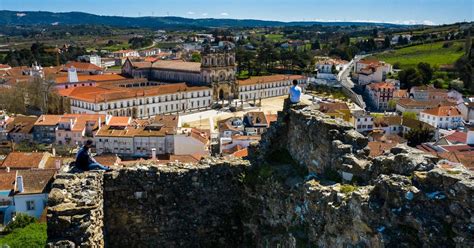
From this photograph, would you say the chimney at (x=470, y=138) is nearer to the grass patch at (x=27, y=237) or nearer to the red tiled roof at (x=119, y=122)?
the red tiled roof at (x=119, y=122)

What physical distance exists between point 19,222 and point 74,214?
729 inches

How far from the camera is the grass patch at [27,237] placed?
19891 millimetres

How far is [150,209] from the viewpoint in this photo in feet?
28.3

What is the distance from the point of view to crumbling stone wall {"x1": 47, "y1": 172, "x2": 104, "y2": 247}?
6465 millimetres

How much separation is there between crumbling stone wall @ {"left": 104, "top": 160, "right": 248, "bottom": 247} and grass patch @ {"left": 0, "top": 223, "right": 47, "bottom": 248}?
12.5 metres

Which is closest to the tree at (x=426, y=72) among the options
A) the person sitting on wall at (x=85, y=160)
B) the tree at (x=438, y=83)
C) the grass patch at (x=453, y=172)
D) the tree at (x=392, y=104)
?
the tree at (x=438, y=83)

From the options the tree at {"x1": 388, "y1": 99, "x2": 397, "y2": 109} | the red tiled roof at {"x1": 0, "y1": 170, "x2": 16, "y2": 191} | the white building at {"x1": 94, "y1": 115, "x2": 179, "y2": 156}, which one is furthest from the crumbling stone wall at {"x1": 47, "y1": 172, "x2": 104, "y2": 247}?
the tree at {"x1": 388, "y1": 99, "x2": 397, "y2": 109}

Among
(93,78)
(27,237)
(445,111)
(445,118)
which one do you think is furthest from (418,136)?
(93,78)

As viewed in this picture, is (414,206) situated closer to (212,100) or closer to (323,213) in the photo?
(323,213)

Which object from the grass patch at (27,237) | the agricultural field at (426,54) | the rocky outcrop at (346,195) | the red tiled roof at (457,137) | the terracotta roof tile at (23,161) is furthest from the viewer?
the agricultural field at (426,54)

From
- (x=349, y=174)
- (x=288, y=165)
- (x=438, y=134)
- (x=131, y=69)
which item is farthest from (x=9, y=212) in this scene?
(x=131, y=69)

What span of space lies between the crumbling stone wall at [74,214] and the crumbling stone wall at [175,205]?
2.87 feet

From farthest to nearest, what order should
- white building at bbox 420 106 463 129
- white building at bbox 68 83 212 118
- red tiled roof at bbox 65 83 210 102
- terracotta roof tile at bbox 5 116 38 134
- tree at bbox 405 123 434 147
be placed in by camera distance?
red tiled roof at bbox 65 83 210 102, white building at bbox 68 83 212 118, white building at bbox 420 106 463 129, terracotta roof tile at bbox 5 116 38 134, tree at bbox 405 123 434 147

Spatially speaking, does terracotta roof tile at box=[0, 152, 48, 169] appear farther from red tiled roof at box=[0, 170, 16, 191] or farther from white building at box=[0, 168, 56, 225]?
white building at box=[0, 168, 56, 225]
